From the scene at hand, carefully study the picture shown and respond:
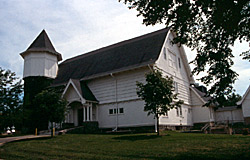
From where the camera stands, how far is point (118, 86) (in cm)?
2588

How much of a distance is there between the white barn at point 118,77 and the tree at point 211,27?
11022 millimetres

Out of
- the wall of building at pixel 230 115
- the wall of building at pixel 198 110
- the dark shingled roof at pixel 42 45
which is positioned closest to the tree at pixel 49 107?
the dark shingled roof at pixel 42 45

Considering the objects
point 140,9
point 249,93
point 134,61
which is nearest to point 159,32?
point 134,61

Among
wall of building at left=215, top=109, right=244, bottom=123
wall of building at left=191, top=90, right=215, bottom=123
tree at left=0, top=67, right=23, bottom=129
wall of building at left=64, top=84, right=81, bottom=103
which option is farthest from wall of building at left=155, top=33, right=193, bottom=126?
tree at left=0, top=67, right=23, bottom=129

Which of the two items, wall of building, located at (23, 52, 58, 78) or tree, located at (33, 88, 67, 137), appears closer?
tree, located at (33, 88, 67, 137)

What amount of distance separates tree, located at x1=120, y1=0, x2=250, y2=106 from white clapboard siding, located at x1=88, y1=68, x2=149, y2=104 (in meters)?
12.1

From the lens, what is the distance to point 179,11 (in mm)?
10828

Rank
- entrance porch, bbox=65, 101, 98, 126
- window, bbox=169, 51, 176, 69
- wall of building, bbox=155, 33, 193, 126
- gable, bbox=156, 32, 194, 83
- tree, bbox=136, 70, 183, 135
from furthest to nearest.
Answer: window, bbox=169, 51, 176, 69
entrance porch, bbox=65, 101, 98, 126
gable, bbox=156, 32, 194, 83
wall of building, bbox=155, 33, 193, 126
tree, bbox=136, 70, 183, 135

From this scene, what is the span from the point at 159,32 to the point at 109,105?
410 inches

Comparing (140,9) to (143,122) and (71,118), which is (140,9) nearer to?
(143,122)

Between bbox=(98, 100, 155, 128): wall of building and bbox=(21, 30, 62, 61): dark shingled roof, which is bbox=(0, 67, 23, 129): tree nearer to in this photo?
bbox=(98, 100, 155, 128): wall of building

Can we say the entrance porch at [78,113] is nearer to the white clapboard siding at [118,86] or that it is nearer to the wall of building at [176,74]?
the white clapboard siding at [118,86]

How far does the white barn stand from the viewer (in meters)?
24.7

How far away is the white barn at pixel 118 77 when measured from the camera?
974 inches
